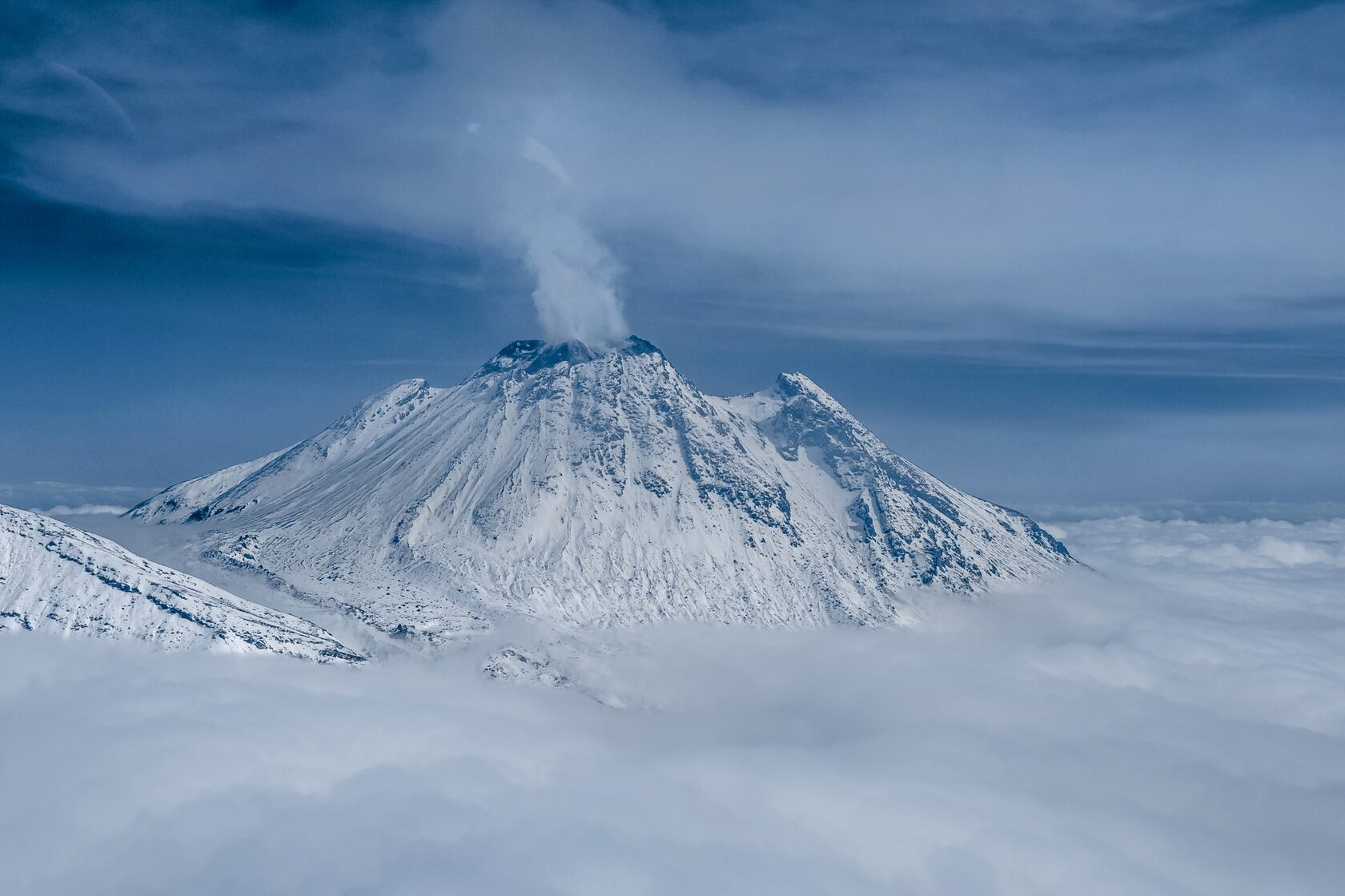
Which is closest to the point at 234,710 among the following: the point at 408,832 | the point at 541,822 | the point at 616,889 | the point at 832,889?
the point at 408,832

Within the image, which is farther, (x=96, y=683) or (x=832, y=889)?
(x=96, y=683)

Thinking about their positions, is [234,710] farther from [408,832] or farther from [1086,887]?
[1086,887]

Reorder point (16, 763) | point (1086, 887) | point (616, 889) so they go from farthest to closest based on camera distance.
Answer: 1. point (1086, 887)
2. point (16, 763)
3. point (616, 889)

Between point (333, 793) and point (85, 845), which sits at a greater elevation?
point (333, 793)

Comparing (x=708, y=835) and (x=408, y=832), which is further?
(x=708, y=835)

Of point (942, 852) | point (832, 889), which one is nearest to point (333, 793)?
point (832, 889)

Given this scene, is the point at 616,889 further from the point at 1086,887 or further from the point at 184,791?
the point at 1086,887

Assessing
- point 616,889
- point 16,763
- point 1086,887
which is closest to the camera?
point 616,889

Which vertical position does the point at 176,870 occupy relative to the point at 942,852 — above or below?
below

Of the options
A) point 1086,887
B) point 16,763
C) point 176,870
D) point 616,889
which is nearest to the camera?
point 176,870
